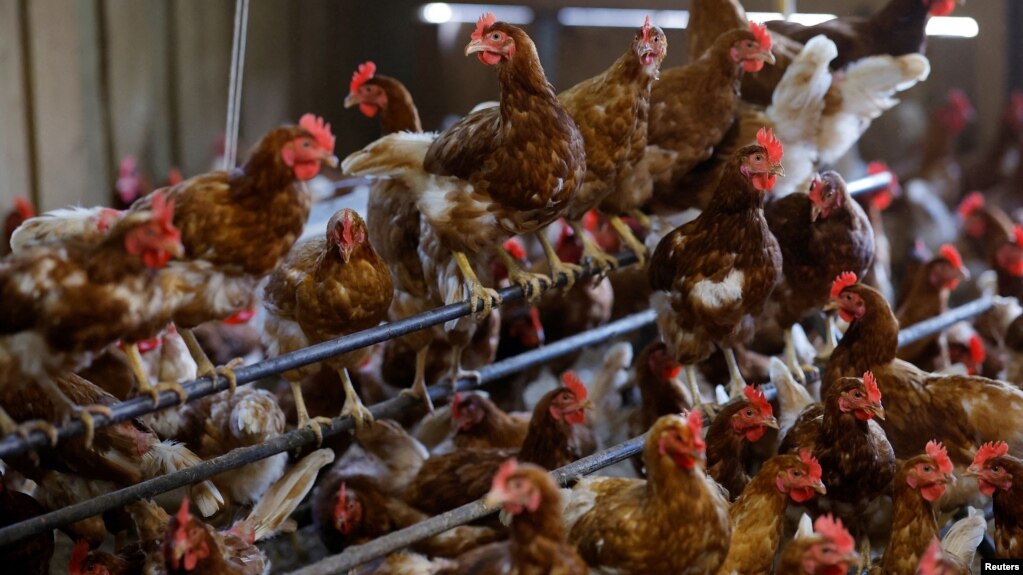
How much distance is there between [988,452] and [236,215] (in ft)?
6.05

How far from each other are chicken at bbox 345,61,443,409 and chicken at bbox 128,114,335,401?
0.74 m

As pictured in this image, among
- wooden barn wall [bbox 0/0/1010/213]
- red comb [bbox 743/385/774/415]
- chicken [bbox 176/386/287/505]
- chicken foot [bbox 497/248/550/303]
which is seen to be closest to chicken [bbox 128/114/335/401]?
chicken [bbox 176/386/287/505]

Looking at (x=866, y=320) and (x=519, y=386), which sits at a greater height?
(x=866, y=320)

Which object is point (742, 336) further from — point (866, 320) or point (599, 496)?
point (599, 496)

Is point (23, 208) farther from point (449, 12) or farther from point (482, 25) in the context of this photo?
point (449, 12)

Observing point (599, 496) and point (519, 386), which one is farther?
point (519, 386)

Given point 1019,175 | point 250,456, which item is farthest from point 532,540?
point 1019,175

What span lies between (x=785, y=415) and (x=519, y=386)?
48.0 inches

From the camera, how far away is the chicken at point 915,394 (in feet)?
9.53

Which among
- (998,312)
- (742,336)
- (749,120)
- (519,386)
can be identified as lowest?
(519,386)

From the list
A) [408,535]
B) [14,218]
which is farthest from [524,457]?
[14,218]

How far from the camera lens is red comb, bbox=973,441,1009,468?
2631 millimetres

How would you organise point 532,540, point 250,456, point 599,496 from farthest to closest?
1. point 250,456
2. point 599,496
3. point 532,540

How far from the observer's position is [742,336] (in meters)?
3.18
